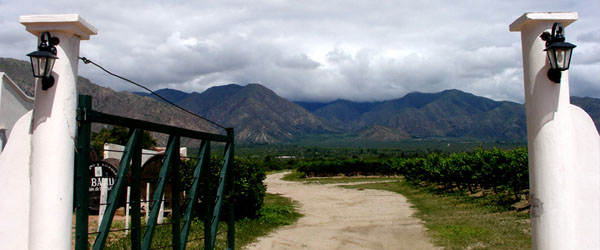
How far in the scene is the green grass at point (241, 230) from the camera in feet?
28.6

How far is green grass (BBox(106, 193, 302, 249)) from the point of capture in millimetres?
8724

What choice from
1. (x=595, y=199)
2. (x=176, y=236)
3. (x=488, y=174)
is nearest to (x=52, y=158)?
(x=176, y=236)

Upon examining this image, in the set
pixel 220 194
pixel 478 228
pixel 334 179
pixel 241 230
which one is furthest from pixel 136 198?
pixel 334 179

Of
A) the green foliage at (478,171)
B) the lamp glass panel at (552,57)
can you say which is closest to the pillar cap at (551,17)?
the lamp glass panel at (552,57)

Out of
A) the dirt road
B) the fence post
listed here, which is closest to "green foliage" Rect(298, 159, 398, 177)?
the dirt road

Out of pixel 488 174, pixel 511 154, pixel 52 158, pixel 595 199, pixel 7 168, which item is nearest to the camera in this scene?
pixel 52 158

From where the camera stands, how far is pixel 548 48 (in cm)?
420

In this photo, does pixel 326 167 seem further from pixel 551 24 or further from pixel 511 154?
pixel 551 24

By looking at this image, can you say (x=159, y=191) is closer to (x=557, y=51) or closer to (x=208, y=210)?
(x=208, y=210)

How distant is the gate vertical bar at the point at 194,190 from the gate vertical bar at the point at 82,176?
4.77 feet

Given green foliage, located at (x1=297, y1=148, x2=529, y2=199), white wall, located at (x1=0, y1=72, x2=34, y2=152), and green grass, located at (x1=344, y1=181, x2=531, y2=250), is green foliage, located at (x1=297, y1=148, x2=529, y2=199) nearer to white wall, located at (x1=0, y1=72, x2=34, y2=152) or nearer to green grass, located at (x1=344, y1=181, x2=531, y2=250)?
green grass, located at (x1=344, y1=181, x2=531, y2=250)

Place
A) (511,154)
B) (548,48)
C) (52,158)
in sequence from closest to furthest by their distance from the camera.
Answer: (52,158) → (548,48) → (511,154)

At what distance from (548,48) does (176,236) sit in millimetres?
3946

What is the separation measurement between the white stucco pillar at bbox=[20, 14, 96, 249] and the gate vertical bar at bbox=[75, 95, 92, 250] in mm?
47
